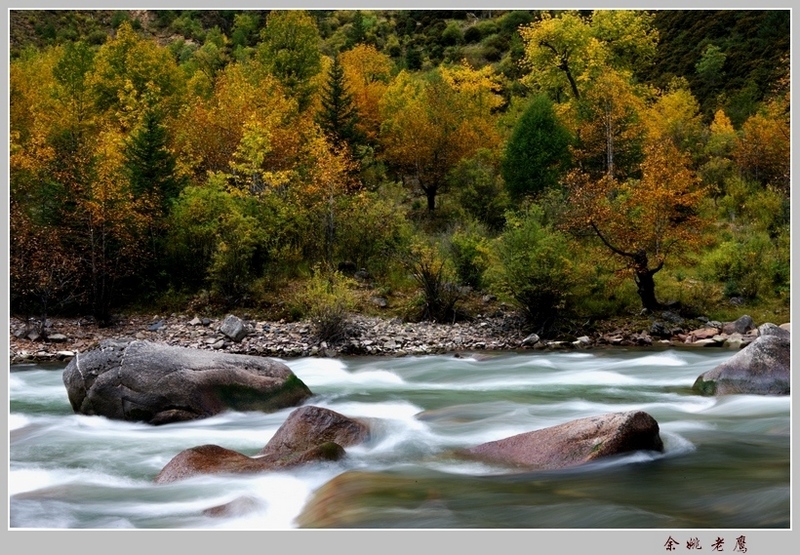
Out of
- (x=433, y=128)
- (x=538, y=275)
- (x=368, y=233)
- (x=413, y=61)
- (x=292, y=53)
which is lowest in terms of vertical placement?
(x=538, y=275)

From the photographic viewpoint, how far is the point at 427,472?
32.9 ft

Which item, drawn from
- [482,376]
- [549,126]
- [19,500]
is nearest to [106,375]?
[19,500]

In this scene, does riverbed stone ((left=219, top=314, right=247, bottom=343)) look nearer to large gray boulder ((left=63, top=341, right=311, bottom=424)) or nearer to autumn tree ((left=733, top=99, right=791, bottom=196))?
large gray boulder ((left=63, top=341, right=311, bottom=424))

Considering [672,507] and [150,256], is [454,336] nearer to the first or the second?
[150,256]

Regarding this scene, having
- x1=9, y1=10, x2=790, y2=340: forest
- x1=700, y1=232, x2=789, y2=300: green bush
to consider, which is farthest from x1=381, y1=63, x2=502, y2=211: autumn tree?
x1=700, y1=232, x2=789, y2=300: green bush

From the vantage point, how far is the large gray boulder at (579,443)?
31.7ft

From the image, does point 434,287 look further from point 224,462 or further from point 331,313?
point 224,462

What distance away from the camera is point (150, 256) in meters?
28.7

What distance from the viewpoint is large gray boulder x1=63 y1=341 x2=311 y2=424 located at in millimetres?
13188

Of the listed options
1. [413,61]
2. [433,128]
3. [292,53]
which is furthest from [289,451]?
[413,61]

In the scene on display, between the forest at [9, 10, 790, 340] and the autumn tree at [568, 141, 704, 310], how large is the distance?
0.25 feet

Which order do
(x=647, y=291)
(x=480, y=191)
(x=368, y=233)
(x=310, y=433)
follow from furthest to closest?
(x=480, y=191) < (x=368, y=233) < (x=647, y=291) < (x=310, y=433)

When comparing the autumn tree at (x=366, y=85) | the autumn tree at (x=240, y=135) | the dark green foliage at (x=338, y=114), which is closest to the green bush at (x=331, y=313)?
the autumn tree at (x=240, y=135)

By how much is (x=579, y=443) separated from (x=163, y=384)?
7319mm
